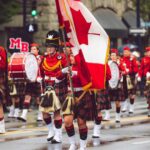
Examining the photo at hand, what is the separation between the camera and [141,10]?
36.4 m

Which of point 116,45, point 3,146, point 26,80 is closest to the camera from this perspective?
point 3,146

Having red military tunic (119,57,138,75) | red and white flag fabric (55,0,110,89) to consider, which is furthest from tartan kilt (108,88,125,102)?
red and white flag fabric (55,0,110,89)

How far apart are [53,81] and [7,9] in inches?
691

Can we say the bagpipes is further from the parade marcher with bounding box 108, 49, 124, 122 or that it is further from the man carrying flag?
the parade marcher with bounding box 108, 49, 124, 122

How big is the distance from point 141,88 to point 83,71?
18892 millimetres

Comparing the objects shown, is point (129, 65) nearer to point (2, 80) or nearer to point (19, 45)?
point (19, 45)

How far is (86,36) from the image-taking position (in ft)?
36.5

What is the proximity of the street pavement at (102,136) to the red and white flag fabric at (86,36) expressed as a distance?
1.83 meters

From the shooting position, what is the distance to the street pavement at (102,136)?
12.7 metres

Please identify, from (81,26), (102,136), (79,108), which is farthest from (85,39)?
(102,136)

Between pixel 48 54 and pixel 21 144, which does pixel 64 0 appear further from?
pixel 21 144

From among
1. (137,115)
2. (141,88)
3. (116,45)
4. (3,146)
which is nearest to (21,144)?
(3,146)

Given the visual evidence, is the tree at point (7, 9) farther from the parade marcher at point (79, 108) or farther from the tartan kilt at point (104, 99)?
the parade marcher at point (79, 108)

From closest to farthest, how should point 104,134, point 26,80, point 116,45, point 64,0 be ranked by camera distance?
1. point 64,0
2. point 104,134
3. point 26,80
4. point 116,45
